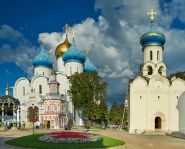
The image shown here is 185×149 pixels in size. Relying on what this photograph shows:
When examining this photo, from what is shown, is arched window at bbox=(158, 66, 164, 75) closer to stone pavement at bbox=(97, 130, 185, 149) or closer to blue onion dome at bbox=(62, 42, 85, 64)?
stone pavement at bbox=(97, 130, 185, 149)

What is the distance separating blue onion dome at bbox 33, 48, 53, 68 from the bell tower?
23.0 meters

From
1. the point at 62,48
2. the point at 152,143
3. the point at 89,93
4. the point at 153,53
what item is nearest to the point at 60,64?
the point at 62,48

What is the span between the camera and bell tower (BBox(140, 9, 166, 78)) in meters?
40.4

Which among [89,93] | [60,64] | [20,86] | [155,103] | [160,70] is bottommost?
[155,103]

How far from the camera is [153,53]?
40875 millimetres

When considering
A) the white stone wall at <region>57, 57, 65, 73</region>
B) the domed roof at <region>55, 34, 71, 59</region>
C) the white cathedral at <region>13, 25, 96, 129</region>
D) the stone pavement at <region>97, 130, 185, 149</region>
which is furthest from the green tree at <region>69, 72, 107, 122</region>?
the stone pavement at <region>97, 130, 185, 149</region>

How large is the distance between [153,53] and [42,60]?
80.5 feet

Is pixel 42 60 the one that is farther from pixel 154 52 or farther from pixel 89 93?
pixel 154 52

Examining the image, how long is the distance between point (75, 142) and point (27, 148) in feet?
11.9

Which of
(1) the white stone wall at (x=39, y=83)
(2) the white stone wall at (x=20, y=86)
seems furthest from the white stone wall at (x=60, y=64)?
(2) the white stone wall at (x=20, y=86)

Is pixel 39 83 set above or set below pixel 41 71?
below

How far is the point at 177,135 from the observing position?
107 ft

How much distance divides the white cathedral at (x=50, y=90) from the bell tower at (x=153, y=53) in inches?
628

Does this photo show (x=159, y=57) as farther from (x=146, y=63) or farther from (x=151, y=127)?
(x=151, y=127)
